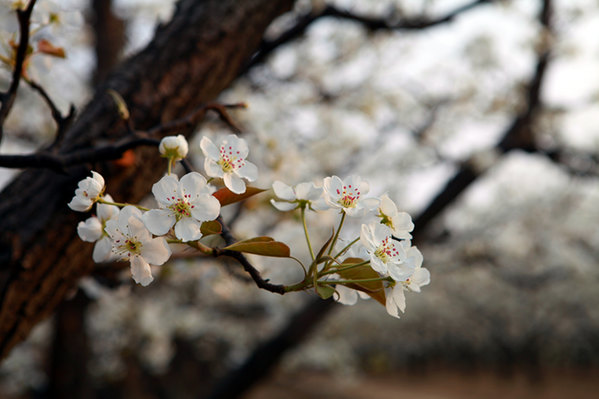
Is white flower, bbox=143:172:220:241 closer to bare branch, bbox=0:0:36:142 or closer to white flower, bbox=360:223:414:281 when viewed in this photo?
white flower, bbox=360:223:414:281

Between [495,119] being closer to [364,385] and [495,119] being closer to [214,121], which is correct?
[214,121]

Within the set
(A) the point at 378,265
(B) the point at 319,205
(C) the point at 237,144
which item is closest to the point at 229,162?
(C) the point at 237,144

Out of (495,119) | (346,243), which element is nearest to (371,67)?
(495,119)

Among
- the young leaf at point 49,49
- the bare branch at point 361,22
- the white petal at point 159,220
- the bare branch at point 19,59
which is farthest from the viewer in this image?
the bare branch at point 361,22

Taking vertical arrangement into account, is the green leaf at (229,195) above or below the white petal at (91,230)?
above

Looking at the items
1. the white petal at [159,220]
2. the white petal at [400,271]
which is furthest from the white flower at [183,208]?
the white petal at [400,271]

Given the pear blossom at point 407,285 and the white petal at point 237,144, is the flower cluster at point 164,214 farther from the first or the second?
the pear blossom at point 407,285
